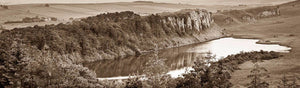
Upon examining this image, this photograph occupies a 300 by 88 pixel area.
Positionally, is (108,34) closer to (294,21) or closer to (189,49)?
(189,49)

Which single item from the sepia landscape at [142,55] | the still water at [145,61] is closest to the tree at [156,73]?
the sepia landscape at [142,55]

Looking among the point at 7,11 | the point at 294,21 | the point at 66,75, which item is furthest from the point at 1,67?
the point at 294,21

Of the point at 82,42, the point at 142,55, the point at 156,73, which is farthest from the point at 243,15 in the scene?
the point at 156,73

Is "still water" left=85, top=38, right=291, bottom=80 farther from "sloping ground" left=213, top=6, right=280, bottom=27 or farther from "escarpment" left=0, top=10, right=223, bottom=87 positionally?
"sloping ground" left=213, top=6, right=280, bottom=27

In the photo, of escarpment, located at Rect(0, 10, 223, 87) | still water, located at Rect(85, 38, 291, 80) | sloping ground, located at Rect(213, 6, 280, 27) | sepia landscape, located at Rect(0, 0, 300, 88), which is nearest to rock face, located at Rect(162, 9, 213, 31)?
escarpment, located at Rect(0, 10, 223, 87)

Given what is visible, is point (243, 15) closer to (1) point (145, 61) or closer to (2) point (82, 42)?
(1) point (145, 61)
